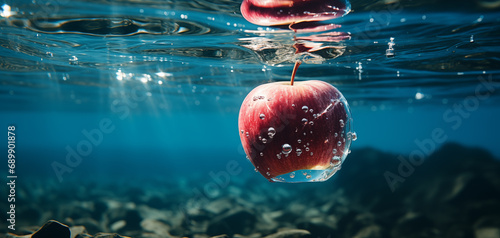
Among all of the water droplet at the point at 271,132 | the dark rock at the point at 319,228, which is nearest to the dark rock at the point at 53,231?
the water droplet at the point at 271,132

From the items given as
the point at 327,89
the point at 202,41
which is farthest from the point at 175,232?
the point at 327,89

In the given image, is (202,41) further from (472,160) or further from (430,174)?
(472,160)

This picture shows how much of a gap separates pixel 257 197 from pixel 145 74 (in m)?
8.45

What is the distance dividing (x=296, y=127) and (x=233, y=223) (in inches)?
279

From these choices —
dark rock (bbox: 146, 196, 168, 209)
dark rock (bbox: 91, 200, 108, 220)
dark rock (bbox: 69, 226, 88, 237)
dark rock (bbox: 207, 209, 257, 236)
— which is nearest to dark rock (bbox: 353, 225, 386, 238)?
dark rock (bbox: 207, 209, 257, 236)

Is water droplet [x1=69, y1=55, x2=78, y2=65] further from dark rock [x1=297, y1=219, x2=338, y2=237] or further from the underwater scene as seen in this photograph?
dark rock [x1=297, y1=219, x2=338, y2=237]

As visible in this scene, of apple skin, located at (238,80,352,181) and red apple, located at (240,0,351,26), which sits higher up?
red apple, located at (240,0,351,26)

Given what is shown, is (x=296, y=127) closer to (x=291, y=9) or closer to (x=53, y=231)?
(x=291, y=9)

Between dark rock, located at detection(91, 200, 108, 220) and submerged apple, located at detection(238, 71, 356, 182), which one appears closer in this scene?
submerged apple, located at detection(238, 71, 356, 182)

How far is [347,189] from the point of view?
13.7 meters

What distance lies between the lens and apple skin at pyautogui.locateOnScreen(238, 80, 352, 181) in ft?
9.90

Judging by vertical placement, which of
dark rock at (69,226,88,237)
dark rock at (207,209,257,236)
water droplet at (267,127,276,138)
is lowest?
dark rock at (207,209,257,236)

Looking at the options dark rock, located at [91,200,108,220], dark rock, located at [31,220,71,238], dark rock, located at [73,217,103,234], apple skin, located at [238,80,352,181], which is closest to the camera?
apple skin, located at [238,80,352,181]

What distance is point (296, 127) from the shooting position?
3.01 metres
